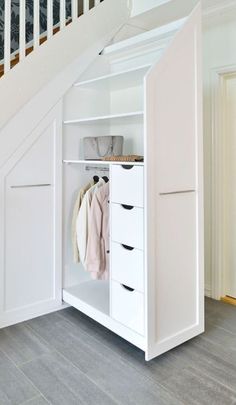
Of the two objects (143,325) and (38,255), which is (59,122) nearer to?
(38,255)

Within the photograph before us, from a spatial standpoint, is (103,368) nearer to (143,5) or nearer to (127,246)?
(127,246)

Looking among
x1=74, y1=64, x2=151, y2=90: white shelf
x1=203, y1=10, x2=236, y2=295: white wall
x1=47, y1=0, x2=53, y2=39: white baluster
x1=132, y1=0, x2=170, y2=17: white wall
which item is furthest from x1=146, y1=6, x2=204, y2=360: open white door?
x1=47, y1=0, x2=53, y2=39: white baluster

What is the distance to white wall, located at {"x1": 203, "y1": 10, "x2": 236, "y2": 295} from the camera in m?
2.78

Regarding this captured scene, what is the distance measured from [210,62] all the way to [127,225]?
1669 millimetres

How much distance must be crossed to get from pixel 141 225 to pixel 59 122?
118cm

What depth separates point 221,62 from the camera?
2.85 m

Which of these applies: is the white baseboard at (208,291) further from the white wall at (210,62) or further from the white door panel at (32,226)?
the white door panel at (32,226)

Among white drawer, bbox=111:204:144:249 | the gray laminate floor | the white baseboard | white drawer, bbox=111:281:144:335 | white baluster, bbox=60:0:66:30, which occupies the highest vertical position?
white baluster, bbox=60:0:66:30

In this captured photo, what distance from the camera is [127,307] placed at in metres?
2.21

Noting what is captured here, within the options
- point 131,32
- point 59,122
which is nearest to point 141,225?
point 59,122

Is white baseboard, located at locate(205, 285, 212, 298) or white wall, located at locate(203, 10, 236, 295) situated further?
white baseboard, located at locate(205, 285, 212, 298)

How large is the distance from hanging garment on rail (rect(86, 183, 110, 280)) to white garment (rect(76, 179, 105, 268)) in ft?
0.14

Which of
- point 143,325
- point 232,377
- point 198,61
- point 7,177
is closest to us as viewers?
point 232,377

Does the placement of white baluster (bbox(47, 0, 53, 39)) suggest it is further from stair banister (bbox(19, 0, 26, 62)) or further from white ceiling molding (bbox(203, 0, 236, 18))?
white ceiling molding (bbox(203, 0, 236, 18))
